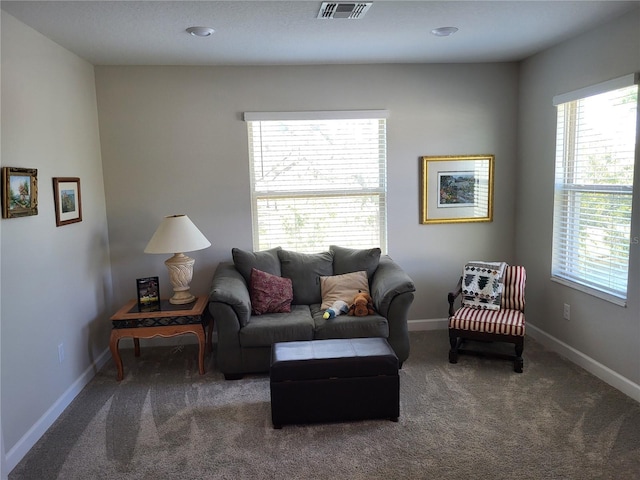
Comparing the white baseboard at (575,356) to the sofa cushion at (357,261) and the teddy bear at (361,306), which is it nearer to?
the sofa cushion at (357,261)

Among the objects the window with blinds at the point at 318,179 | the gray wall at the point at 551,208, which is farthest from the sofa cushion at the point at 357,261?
the gray wall at the point at 551,208

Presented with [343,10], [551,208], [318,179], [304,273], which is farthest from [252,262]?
[551,208]

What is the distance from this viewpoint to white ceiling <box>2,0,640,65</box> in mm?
2701

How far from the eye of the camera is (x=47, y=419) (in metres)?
2.89

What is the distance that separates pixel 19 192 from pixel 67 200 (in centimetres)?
66

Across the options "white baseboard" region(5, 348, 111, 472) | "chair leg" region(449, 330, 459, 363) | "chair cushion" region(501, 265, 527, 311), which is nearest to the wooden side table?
"white baseboard" region(5, 348, 111, 472)

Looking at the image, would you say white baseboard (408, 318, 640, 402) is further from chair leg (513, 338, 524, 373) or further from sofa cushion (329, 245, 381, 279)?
sofa cushion (329, 245, 381, 279)

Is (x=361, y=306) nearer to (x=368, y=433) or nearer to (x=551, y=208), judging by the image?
(x=368, y=433)

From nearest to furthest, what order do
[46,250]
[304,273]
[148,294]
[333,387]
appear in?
1. [333,387]
2. [46,250]
3. [148,294]
4. [304,273]

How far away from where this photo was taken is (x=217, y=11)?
273cm

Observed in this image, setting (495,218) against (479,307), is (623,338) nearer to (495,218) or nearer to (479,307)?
(479,307)

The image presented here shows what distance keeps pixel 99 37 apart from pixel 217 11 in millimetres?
1002

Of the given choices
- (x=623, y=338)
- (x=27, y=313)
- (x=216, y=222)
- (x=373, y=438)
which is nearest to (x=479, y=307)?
(x=623, y=338)

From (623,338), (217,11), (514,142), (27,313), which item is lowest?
(623,338)
